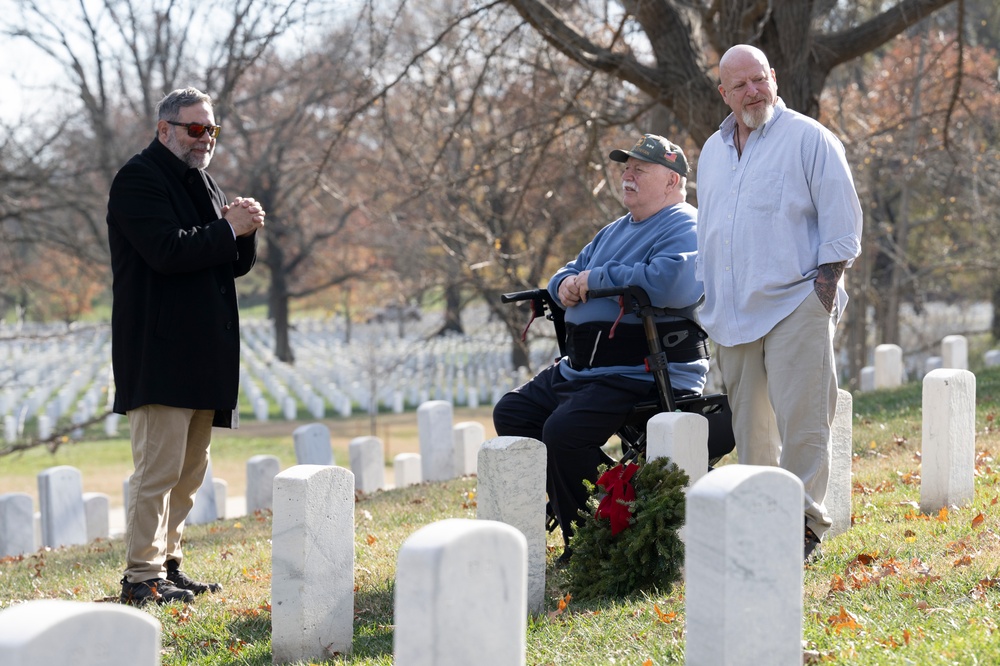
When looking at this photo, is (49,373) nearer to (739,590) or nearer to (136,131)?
(136,131)

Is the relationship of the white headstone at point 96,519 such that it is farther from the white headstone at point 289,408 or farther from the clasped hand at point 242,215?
the white headstone at point 289,408

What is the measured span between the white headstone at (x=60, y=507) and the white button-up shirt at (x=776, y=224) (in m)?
6.31

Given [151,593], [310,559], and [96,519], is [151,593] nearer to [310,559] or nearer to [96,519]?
[310,559]

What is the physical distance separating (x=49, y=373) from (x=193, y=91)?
89.6 ft

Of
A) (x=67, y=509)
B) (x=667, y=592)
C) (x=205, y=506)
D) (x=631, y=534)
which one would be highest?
(x=631, y=534)

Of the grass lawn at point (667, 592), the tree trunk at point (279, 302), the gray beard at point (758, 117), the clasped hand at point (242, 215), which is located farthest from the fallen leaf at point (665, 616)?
the tree trunk at point (279, 302)

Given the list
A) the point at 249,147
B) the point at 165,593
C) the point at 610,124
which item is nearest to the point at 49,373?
the point at 249,147

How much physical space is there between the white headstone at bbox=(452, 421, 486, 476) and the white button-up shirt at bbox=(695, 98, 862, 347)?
551 cm

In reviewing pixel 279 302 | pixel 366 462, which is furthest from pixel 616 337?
pixel 279 302

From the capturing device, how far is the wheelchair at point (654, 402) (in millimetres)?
4625

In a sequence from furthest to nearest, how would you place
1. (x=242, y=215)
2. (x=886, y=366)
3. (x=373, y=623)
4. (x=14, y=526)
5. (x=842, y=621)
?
(x=886, y=366) < (x=14, y=526) < (x=242, y=215) < (x=373, y=623) < (x=842, y=621)

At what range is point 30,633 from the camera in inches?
77.0

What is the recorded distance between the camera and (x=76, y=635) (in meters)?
2.03

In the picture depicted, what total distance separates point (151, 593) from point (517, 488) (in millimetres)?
1818
